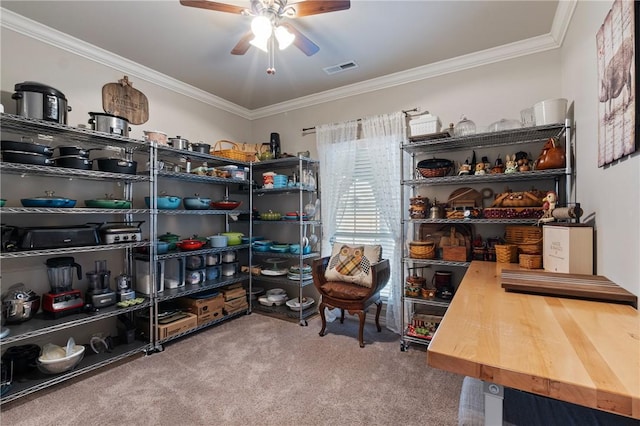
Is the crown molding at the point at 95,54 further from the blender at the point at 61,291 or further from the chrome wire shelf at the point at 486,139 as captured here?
the chrome wire shelf at the point at 486,139

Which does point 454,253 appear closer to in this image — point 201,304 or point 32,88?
point 201,304

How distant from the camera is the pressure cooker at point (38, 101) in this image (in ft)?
6.64

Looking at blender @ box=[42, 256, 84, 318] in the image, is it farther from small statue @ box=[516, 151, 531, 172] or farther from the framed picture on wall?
small statue @ box=[516, 151, 531, 172]

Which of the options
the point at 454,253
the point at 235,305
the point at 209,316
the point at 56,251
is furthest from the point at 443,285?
the point at 56,251

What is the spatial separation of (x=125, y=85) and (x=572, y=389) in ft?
→ 12.2

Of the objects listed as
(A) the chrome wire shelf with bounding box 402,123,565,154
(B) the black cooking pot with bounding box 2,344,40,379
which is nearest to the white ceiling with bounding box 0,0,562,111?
(A) the chrome wire shelf with bounding box 402,123,565,154

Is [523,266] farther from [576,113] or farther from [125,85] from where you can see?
[125,85]

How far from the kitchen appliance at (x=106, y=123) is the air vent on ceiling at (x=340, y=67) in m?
1.99

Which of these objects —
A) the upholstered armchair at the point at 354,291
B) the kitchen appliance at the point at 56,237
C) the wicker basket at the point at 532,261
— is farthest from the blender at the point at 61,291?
the wicker basket at the point at 532,261

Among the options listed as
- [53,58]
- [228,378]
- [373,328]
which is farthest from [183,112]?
[373,328]

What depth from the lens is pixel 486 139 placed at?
99.2 inches

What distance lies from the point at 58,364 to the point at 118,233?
3.31 ft

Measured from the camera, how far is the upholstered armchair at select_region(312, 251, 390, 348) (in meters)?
2.75

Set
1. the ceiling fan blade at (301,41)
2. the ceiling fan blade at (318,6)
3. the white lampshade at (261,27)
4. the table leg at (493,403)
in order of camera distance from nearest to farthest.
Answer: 1. the table leg at (493,403)
2. the ceiling fan blade at (318,6)
3. the white lampshade at (261,27)
4. the ceiling fan blade at (301,41)
